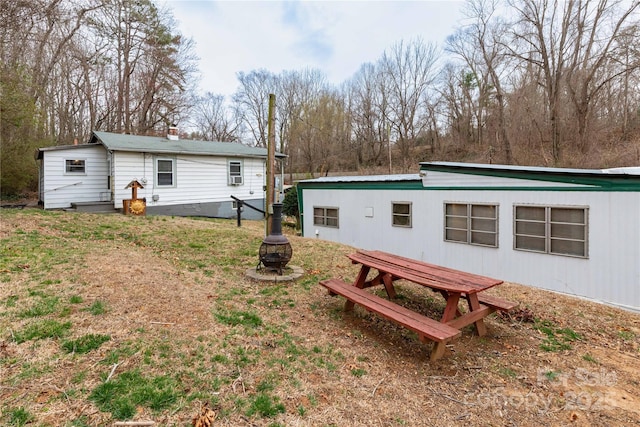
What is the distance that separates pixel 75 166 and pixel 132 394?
41.0 ft

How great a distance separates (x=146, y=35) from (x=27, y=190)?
33.7ft

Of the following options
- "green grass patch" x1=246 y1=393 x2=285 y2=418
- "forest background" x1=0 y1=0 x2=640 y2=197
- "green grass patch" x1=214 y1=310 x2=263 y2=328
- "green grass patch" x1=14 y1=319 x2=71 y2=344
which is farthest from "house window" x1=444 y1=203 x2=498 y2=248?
"forest background" x1=0 y1=0 x2=640 y2=197

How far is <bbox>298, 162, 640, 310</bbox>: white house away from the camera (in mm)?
5469

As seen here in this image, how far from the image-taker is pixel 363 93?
27.4 m

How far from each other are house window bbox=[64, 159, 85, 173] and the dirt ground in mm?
9119

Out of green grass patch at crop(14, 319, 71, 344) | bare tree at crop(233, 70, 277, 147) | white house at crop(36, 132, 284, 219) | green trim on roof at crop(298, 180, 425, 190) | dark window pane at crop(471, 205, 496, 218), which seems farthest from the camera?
bare tree at crop(233, 70, 277, 147)

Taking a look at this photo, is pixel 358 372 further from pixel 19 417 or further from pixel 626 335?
pixel 626 335

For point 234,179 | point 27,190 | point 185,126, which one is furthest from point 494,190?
point 185,126

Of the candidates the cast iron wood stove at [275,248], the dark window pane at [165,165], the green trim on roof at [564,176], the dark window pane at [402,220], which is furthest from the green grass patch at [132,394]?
the dark window pane at [165,165]

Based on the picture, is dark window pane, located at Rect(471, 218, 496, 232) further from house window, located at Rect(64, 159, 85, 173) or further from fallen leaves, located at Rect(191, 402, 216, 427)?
house window, located at Rect(64, 159, 85, 173)

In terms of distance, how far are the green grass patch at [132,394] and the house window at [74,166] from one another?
12111mm

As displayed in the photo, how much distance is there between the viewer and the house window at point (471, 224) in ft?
22.9

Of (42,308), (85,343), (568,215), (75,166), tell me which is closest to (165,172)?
(75,166)

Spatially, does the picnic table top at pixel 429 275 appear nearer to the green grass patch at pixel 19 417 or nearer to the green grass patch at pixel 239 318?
the green grass patch at pixel 239 318
